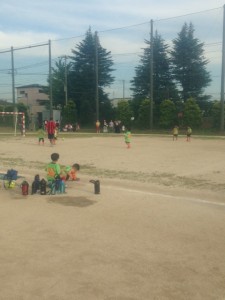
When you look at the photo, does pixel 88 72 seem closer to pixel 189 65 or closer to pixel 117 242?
pixel 189 65

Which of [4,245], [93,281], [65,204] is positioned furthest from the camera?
[65,204]

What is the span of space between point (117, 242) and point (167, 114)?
38118 millimetres

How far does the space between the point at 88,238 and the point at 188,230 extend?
5.32 feet

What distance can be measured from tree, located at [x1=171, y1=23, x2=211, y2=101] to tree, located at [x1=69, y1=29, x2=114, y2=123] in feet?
38.4

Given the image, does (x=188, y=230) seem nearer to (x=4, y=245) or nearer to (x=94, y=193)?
(x=4, y=245)

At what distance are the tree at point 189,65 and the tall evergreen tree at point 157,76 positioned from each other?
1102 millimetres

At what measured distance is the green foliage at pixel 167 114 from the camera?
43000 millimetres

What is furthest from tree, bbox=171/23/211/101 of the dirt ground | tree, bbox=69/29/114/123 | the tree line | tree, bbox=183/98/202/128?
the dirt ground

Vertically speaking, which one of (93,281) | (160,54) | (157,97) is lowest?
(93,281)

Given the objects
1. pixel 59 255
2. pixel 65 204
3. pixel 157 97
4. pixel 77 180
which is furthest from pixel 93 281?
pixel 157 97

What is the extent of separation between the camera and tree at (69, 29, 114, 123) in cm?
5659

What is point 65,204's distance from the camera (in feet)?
27.1

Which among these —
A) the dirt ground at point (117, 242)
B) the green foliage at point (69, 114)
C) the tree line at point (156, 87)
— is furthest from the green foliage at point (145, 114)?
the dirt ground at point (117, 242)

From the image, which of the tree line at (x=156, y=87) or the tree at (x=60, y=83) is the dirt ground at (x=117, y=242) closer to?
the tree line at (x=156, y=87)
